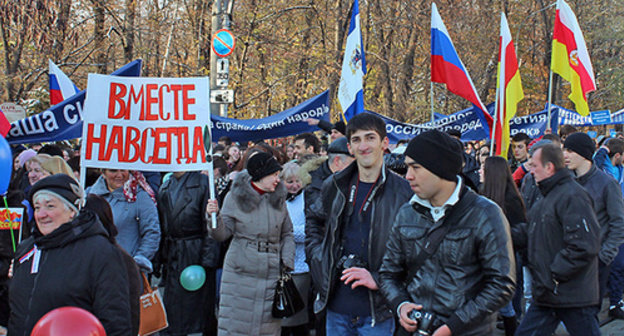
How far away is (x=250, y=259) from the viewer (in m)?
4.95

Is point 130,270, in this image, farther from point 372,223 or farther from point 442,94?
point 442,94

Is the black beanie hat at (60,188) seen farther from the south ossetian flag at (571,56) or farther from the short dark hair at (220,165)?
the south ossetian flag at (571,56)

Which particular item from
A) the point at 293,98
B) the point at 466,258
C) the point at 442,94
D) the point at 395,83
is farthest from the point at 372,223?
the point at 442,94

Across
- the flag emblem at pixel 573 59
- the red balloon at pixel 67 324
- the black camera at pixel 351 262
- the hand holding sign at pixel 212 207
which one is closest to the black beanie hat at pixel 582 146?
the black camera at pixel 351 262

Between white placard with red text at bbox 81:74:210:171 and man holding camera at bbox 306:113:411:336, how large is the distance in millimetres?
1423

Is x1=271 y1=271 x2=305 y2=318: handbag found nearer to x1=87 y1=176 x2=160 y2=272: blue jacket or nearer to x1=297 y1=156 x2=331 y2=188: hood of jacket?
x1=297 y1=156 x2=331 y2=188: hood of jacket

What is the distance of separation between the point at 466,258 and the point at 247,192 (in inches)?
96.6

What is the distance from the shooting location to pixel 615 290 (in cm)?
700

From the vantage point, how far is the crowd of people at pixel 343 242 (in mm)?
3010

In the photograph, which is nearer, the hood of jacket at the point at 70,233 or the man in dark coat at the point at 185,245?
the hood of jacket at the point at 70,233

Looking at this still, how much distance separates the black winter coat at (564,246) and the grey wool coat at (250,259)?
1936 mm

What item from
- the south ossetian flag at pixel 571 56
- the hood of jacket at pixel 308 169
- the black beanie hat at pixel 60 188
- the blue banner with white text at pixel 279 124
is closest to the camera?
the black beanie hat at pixel 60 188

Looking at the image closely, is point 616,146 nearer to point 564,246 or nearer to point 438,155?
point 564,246

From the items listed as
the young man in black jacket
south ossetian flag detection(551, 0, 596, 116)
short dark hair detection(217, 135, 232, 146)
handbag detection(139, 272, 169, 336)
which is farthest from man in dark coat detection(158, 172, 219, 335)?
south ossetian flag detection(551, 0, 596, 116)
